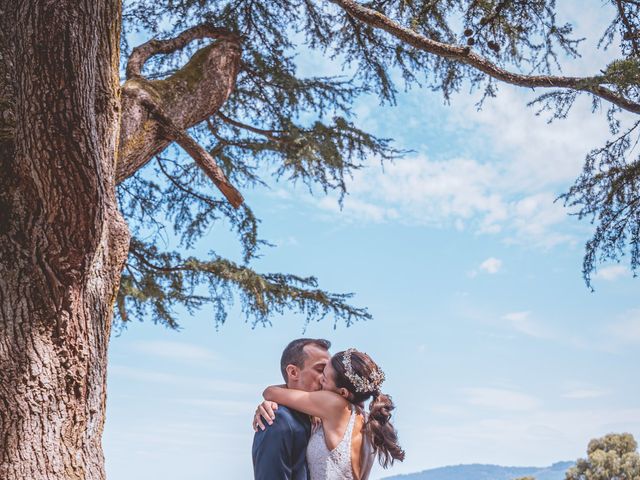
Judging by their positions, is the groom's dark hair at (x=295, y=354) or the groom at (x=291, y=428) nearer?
the groom at (x=291, y=428)

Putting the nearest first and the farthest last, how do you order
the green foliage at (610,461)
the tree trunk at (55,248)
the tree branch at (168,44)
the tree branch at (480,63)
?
the tree trunk at (55,248), the tree branch at (480,63), the tree branch at (168,44), the green foliage at (610,461)

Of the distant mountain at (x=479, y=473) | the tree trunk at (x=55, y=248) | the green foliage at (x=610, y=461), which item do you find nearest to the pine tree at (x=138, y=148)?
the tree trunk at (x=55, y=248)

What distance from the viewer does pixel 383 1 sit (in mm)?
6812

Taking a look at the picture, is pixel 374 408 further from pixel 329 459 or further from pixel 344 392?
pixel 329 459

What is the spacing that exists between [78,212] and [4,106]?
43.4 inches

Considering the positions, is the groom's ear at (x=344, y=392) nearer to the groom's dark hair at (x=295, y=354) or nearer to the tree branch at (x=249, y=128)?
the groom's dark hair at (x=295, y=354)

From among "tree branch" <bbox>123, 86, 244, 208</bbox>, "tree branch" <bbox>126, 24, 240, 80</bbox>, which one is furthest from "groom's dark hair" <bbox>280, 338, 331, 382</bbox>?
"tree branch" <bbox>126, 24, 240, 80</bbox>

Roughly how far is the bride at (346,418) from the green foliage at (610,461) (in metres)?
26.4

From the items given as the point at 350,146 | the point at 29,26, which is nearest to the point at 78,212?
the point at 29,26

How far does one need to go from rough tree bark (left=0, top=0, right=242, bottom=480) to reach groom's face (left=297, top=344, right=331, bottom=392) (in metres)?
1.27

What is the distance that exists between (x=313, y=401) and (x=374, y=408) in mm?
342

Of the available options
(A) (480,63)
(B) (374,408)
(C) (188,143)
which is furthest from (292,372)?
(A) (480,63)

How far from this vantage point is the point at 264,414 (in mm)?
2998

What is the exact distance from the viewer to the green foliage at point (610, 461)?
26.5 meters
